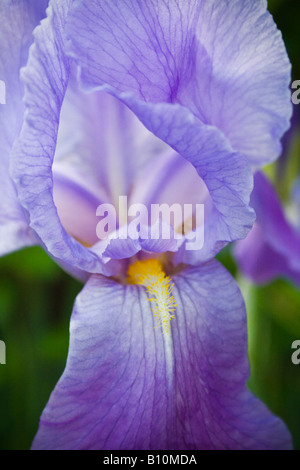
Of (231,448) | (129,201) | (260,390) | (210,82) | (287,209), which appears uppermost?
(210,82)

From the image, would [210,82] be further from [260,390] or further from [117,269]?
[260,390]

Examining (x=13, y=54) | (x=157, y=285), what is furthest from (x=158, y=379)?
(x=13, y=54)

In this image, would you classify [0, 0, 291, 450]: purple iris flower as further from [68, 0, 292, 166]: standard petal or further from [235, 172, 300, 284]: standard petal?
[235, 172, 300, 284]: standard petal

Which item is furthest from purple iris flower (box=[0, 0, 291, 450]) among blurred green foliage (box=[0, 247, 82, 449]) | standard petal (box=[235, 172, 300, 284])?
blurred green foliage (box=[0, 247, 82, 449])

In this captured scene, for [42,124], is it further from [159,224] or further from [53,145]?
[159,224]

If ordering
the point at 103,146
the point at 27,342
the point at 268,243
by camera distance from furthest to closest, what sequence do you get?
1. the point at 27,342
2. the point at 268,243
3. the point at 103,146

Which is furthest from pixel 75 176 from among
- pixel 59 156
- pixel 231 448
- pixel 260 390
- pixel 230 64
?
pixel 260 390
